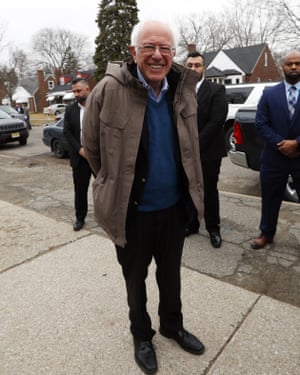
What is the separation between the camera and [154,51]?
5.41ft

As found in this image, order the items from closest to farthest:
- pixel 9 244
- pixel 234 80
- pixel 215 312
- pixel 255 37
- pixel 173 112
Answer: pixel 173 112, pixel 215 312, pixel 9 244, pixel 234 80, pixel 255 37

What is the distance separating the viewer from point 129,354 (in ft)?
7.18

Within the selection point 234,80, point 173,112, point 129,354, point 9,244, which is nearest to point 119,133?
point 173,112

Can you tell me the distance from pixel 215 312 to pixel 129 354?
760 mm

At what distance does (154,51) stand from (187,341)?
6.01 ft

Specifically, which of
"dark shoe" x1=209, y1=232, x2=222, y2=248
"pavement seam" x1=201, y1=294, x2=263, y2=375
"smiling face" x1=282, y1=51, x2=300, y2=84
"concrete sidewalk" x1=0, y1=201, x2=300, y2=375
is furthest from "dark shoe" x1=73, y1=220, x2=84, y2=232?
"smiling face" x1=282, y1=51, x2=300, y2=84

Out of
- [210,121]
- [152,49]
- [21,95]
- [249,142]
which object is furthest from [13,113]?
[21,95]

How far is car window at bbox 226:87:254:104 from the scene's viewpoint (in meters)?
9.75

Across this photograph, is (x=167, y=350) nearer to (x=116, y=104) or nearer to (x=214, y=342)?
(x=214, y=342)

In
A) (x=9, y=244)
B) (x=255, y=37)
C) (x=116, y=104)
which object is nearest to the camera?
(x=116, y=104)

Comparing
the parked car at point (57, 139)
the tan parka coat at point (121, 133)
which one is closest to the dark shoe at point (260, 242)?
the tan parka coat at point (121, 133)

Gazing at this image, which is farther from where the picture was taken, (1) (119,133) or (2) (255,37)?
(2) (255,37)

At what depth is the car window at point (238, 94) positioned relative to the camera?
9750 millimetres

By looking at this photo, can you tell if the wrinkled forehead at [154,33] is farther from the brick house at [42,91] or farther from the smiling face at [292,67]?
the brick house at [42,91]
